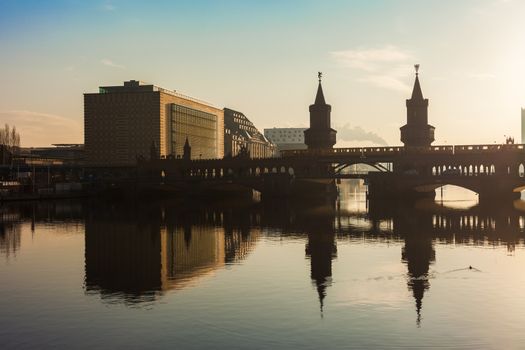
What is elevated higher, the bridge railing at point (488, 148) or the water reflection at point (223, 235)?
the bridge railing at point (488, 148)

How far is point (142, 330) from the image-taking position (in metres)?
33.2

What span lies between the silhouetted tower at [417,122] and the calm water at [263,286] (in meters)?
98.6

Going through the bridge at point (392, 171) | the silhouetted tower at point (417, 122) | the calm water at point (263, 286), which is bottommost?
the calm water at point (263, 286)

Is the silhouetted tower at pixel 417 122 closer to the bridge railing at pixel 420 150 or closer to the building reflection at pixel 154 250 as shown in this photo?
the bridge railing at pixel 420 150

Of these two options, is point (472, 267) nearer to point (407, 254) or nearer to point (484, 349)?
point (407, 254)

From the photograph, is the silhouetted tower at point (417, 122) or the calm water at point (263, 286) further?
the silhouetted tower at point (417, 122)

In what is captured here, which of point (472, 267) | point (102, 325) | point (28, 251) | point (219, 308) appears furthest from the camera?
point (28, 251)

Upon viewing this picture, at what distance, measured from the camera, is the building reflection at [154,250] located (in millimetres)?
45781

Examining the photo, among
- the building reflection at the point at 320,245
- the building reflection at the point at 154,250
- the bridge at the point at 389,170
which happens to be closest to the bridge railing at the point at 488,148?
the bridge at the point at 389,170

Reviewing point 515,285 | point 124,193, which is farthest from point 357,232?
point 124,193

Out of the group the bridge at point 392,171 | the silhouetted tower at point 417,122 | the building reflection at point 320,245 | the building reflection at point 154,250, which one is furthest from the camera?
the silhouetted tower at point 417,122

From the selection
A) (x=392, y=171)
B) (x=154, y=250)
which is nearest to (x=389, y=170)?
(x=392, y=171)

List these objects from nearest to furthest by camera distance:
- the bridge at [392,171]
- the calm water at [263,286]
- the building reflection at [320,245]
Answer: the calm water at [263,286] < the building reflection at [320,245] < the bridge at [392,171]

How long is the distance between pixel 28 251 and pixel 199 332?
38.0 metres
